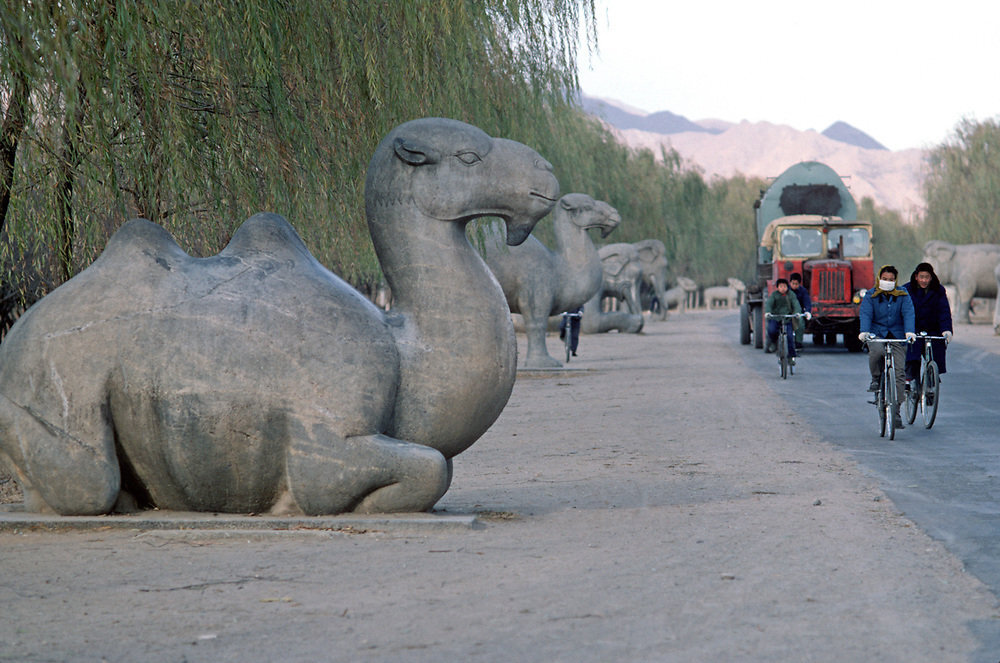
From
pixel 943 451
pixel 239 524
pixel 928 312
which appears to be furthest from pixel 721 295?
pixel 239 524

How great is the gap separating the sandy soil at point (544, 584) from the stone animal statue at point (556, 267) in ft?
39.6

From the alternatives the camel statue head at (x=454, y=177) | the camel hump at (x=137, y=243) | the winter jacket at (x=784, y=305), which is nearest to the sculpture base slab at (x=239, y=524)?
the camel hump at (x=137, y=243)

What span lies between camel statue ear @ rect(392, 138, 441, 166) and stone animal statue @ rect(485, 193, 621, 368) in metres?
13.8

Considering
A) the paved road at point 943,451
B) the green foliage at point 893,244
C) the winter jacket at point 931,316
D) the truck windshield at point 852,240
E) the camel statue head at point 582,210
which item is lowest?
the paved road at point 943,451

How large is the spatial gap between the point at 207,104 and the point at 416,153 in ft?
7.33

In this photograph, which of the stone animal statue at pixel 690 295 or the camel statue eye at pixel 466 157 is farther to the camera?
the stone animal statue at pixel 690 295

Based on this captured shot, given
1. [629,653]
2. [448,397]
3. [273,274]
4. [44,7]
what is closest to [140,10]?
[44,7]

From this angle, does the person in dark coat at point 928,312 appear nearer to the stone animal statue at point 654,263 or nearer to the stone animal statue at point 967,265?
the stone animal statue at point 967,265

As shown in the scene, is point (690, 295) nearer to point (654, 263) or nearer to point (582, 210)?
point (654, 263)

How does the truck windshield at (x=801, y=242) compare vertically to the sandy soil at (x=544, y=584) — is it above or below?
above

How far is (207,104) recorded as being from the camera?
9.29 m

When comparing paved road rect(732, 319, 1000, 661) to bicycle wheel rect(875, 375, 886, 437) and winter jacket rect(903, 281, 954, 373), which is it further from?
winter jacket rect(903, 281, 954, 373)

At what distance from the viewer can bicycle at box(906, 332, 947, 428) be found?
13812 mm

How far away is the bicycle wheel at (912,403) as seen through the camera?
14.1 m
